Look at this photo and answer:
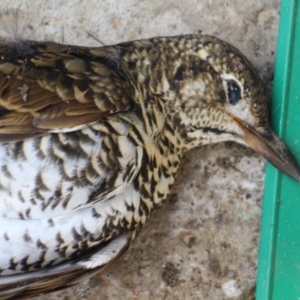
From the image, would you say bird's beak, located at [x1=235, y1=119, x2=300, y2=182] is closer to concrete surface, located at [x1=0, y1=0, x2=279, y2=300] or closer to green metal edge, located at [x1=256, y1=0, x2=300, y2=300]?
green metal edge, located at [x1=256, y1=0, x2=300, y2=300]

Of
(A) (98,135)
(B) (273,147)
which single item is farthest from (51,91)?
(B) (273,147)

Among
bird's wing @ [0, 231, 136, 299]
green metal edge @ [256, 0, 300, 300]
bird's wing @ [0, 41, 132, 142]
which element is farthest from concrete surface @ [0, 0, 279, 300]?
bird's wing @ [0, 41, 132, 142]

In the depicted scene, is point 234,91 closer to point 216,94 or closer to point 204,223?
point 216,94

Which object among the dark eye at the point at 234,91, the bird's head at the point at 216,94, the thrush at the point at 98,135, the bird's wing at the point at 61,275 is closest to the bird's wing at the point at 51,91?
the thrush at the point at 98,135

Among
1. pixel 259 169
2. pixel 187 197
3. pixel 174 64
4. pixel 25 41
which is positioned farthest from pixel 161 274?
pixel 25 41

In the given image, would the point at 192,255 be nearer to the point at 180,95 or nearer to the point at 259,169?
the point at 259,169
